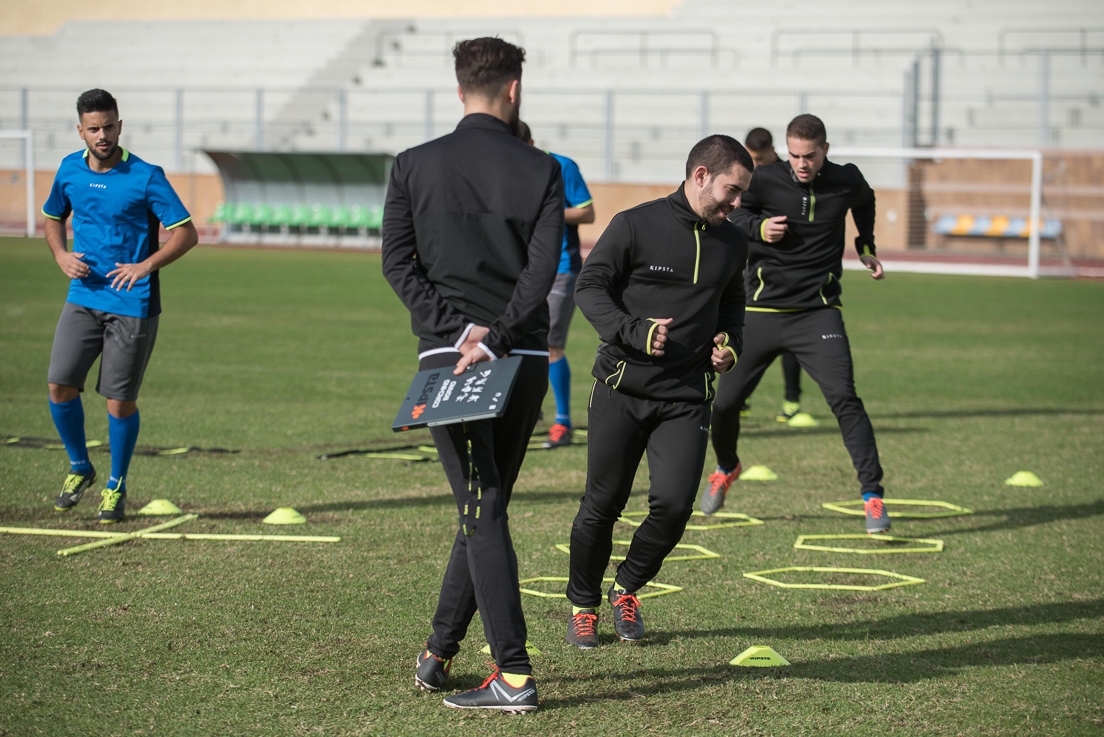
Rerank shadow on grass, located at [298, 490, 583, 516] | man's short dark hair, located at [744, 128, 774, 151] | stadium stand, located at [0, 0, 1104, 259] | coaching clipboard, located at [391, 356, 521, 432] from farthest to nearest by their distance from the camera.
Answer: stadium stand, located at [0, 0, 1104, 259] → man's short dark hair, located at [744, 128, 774, 151] → shadow on grass, located at [298, 490, 583, 516] → coaching clipboard, located at [391, 356, 521, 432]

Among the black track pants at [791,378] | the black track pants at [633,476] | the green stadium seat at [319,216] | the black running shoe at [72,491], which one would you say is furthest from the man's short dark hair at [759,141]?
the green stadium seat at [319,216]

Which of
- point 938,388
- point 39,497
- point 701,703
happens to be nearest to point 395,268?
point 701,703

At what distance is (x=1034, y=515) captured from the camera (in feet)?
23.2

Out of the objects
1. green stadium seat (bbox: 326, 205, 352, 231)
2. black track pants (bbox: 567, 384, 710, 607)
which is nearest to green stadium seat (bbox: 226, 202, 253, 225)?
green stadium seat (bbox: 326, 205, 352, 231)

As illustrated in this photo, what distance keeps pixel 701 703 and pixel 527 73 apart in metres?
37.2

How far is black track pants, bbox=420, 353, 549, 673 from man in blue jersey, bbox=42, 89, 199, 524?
2.98m

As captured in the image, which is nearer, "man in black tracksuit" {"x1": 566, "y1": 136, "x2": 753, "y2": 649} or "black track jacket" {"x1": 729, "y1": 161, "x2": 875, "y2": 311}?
"man in black tracksuit" {"x1": 566, "y1": 136, "x2": 753, "y2": 649}

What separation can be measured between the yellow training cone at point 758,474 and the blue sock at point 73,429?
13.2 ft

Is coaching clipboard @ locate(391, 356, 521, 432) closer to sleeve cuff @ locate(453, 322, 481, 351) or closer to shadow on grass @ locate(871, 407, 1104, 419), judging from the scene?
sleeve cuff @ locate(453, 322, 481, 351)

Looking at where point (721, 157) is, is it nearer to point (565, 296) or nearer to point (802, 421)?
point (565, 296)

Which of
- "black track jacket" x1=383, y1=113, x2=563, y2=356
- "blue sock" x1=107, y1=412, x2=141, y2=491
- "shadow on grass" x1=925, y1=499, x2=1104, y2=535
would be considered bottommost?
"shadow on grass" x1=925, y1=499, x2=1104, y2=535

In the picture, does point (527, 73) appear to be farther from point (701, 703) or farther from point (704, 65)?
point (701, 703)

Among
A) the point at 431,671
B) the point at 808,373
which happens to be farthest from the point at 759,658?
the point at 808,373

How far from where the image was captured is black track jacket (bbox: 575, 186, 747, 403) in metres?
4.67
